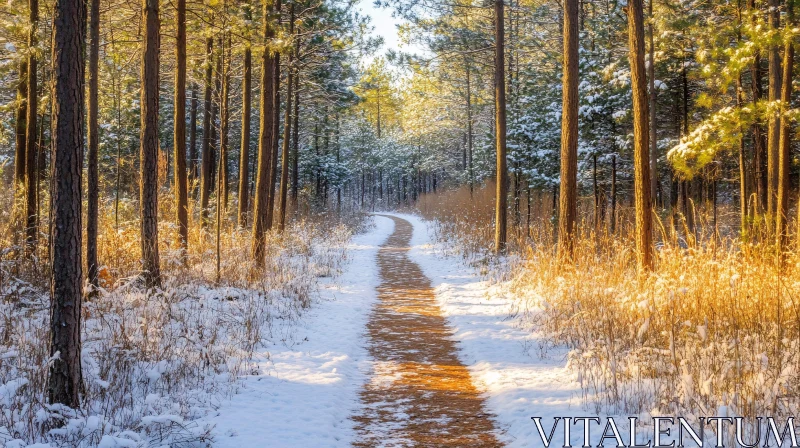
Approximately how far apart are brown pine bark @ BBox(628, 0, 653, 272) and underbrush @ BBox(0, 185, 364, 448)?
5.92 m

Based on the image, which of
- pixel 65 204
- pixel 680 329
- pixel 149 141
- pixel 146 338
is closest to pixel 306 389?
pixel 146 338

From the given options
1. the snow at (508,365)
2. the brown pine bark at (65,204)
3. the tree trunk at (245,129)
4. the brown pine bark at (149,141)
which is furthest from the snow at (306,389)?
the tree trunk at (245,129)

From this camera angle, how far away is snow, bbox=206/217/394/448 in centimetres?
455

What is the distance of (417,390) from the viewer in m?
5.80

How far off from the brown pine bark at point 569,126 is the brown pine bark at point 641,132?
1.62 metres

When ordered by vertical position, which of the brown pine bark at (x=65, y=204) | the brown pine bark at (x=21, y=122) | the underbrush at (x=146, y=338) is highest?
the brown pine bark at (x=21, y=122)

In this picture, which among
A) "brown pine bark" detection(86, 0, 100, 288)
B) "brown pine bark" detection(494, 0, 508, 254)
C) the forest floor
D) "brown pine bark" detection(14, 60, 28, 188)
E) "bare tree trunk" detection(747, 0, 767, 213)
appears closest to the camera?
the forest floor

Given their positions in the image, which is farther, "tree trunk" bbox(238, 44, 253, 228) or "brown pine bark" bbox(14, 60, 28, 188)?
"tree trunk" bbox(238, 44, 253, 228)

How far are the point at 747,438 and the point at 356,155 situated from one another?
58.1m

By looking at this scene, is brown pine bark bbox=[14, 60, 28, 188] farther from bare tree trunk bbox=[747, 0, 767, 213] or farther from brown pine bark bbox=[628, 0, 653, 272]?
bare tree trunk bbox=[747, 0, 767, 213]

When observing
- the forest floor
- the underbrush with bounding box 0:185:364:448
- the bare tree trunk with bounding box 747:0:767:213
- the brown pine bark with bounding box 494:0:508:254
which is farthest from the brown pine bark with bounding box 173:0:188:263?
the bare tree trunk with bounding box 747:0:767:213

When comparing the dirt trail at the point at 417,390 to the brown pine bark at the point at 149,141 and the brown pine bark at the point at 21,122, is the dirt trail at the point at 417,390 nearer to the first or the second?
the brown pine bark at the point at 149,141

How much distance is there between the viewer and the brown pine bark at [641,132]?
28.5 ft

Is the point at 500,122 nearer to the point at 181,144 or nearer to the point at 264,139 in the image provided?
the point at 264,139
